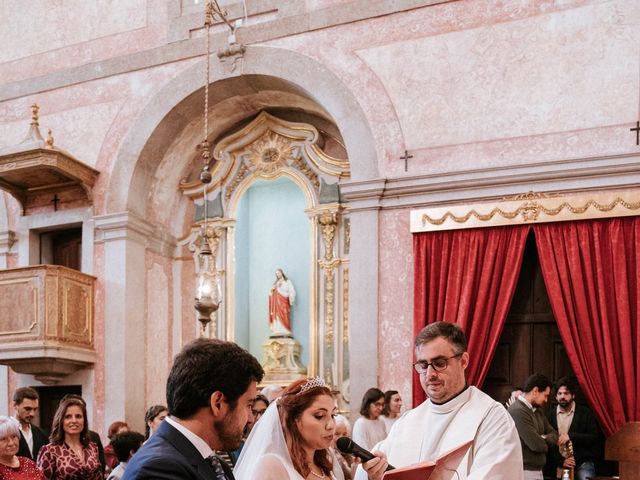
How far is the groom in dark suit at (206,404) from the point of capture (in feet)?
7.75

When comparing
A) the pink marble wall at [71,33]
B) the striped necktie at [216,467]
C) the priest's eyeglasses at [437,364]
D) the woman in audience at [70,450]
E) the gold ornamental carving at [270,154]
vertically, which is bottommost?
the woman in audience at [70,450]

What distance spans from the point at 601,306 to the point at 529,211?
1.27 m

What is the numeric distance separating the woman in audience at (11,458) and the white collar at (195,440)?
346 cm

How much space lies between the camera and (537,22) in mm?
9211

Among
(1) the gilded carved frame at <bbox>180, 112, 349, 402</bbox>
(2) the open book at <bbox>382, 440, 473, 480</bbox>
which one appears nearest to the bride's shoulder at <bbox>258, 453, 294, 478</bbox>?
(2) the open book at <bbox>382, 440, 473, 480</bbox>

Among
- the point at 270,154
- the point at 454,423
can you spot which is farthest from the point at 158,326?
the point at 454,423

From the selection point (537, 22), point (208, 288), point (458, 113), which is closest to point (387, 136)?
point (458, 113)

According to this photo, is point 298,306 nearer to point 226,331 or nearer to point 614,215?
point 226,331

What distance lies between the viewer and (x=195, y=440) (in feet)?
7.80

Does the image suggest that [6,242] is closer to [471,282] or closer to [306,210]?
[306,210]

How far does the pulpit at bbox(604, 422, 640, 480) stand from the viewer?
7.05 metres

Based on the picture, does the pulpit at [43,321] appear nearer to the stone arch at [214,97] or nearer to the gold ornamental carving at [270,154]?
the stone arch at [214,97]

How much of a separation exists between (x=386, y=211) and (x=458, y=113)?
1.41 meters

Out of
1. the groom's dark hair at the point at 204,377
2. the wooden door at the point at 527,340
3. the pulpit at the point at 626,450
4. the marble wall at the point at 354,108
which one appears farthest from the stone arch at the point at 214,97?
the groom's dark hair at the point at 204,377
